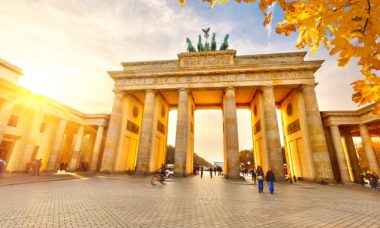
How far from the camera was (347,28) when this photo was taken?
1683 millimetres

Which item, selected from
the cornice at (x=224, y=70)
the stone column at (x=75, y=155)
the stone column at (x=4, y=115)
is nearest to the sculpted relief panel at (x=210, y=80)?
the cornice at (x=224, y=70)

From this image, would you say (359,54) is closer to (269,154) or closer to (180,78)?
Answer: (269,154)

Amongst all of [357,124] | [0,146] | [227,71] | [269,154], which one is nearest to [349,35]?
[269,154]

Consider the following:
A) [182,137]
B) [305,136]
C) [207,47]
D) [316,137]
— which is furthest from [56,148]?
[316,137]

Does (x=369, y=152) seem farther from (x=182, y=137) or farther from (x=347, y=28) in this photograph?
(x=347, y=28)

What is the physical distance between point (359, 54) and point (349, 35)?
0.23m

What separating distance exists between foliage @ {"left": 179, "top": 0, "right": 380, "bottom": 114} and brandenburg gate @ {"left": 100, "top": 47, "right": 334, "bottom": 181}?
1755cm

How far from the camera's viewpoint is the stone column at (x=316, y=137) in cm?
1714

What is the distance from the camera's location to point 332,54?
184 cm

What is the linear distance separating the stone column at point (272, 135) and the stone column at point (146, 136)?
14.6m

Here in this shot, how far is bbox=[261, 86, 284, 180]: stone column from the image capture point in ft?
57.7

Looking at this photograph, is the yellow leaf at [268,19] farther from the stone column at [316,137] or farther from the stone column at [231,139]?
the stone column at [316,137]

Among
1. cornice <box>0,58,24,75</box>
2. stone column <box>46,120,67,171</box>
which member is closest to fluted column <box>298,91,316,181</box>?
stone column <box>46,120,67,171</box>

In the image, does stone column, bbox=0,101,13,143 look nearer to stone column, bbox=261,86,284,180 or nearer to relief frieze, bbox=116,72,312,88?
relief frieze, bbox=116,72,312,88
